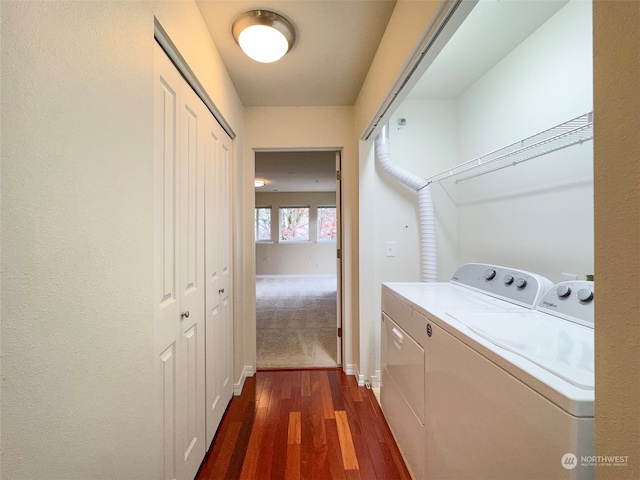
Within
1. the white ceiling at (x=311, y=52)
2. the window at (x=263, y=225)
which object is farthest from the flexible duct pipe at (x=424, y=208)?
the window at (x=263, y=225)

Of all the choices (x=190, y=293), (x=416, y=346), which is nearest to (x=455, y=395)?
(x=416, y=346)

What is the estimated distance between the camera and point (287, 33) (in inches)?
51.9

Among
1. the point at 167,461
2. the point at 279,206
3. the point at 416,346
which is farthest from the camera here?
the point at 279,206

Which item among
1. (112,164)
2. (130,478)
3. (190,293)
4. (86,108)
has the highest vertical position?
(86,108)

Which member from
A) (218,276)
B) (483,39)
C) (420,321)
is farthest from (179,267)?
(483,39)

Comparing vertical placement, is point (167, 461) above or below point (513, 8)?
below

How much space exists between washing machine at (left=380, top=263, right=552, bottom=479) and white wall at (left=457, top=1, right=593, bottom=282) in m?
0.24

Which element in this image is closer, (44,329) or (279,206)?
(44,329)

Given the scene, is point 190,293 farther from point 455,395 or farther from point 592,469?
point 592,469

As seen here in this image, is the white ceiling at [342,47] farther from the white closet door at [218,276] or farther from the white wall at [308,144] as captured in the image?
the white closet door at [218,276]

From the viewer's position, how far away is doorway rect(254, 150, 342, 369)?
8.20ft
